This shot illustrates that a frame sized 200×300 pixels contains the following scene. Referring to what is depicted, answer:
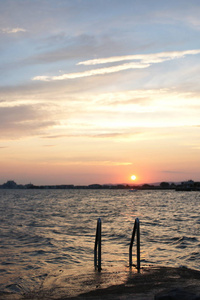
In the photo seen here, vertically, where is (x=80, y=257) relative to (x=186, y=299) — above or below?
below

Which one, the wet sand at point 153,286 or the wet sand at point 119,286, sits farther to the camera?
the wet sand at point 119,286

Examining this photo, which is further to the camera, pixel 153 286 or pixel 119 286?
pixel 119 286

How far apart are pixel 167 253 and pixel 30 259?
7196 millimetres

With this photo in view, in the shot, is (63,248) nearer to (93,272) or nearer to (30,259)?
(30,259)

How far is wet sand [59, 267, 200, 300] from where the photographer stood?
8141 millimetres

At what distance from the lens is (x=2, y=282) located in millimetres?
12227

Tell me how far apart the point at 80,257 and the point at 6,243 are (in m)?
6.59

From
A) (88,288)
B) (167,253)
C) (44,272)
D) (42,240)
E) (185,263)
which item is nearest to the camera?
(88,288)

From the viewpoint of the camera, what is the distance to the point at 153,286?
949cm

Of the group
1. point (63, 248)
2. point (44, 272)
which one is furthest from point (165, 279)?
point (63, 248)

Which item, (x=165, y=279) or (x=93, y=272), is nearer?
(x=165, y=279)

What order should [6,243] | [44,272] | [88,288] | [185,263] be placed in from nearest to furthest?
1. [88,288]
2. [44,272]
3. [185,263]
4. [6,243]

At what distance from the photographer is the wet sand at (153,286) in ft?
26.7

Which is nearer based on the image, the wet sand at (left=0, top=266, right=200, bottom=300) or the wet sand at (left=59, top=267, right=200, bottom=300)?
the wet sand at (left=59, top=267, right=200, bottom=300)
